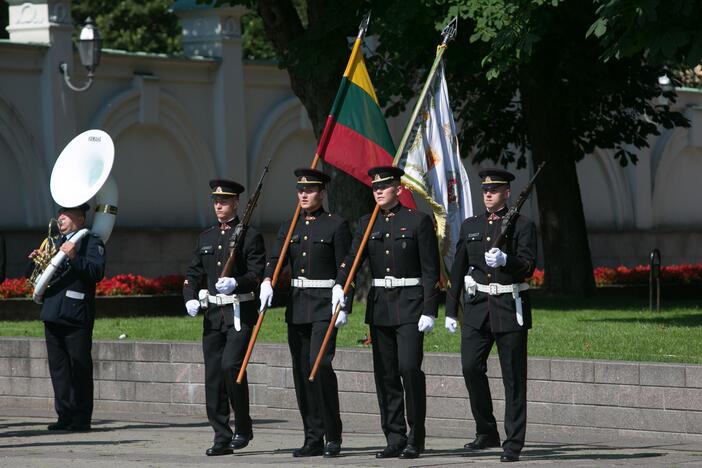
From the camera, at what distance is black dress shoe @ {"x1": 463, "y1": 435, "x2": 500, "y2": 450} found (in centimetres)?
1183

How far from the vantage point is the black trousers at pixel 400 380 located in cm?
1148

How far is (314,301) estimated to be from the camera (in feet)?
38.7

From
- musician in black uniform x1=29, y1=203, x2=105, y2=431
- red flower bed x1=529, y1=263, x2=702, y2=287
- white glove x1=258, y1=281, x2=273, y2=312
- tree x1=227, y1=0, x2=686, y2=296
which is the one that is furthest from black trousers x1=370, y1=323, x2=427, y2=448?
red flower bed x1=529, y1=263, x2=702, y2=287

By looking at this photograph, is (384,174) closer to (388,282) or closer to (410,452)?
(388,282)

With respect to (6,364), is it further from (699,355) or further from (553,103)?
(553,103)

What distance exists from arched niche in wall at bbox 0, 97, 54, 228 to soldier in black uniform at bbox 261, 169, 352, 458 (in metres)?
14.8

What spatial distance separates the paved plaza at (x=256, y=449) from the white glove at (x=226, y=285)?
1.14 metres

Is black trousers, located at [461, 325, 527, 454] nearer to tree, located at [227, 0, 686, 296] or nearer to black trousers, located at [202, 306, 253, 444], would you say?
black trousers, located at [202, 306, 253, 444]

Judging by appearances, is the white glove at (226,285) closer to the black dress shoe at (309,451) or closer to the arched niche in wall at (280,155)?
the black dress shoe at (309,451)

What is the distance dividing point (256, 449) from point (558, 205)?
45.0ft

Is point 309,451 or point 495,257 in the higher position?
point 495,257

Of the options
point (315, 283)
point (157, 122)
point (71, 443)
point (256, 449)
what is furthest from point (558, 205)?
point (315, 283)

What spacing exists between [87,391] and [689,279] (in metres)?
17.4

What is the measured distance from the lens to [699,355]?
14.4 metres
